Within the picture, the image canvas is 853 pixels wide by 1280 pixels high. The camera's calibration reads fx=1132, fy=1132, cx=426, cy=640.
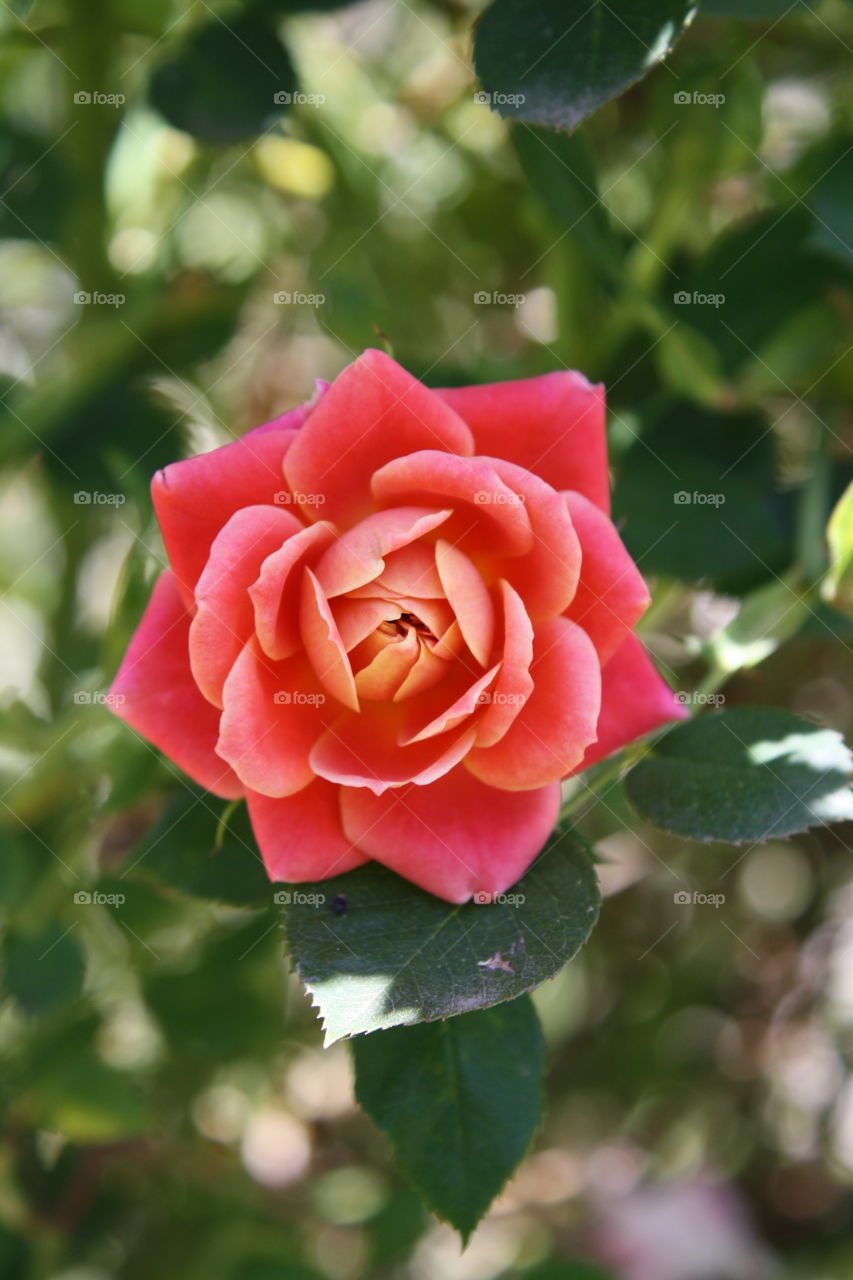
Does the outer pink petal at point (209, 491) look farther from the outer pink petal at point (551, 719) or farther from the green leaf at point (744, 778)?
the green leaf at point (744, 778)

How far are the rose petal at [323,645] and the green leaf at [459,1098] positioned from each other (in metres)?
0.20

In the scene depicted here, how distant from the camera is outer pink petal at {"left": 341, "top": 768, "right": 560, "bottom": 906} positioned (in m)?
0.53

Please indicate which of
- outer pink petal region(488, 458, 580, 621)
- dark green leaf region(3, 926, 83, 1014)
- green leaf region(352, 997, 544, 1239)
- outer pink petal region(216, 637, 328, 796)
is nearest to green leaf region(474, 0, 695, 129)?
outer pink petal region(488, 458, 580, 621)

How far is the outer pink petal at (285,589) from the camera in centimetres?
50

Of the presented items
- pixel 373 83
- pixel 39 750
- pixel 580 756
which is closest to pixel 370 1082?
pixel 580 756

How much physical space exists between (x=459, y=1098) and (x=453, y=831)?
0.50 feet

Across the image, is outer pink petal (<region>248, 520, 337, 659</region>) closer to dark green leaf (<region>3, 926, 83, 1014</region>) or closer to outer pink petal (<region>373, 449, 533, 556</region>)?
outer pink petal (<region>373, 449, 533, 556</region>)

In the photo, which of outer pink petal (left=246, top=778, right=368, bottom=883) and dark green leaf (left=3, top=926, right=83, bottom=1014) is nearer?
outer pink petal (left=246, top=778, right=368, bottom=883)

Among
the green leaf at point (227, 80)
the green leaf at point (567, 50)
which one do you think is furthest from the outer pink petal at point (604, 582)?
the green leaf at point (227, 80)

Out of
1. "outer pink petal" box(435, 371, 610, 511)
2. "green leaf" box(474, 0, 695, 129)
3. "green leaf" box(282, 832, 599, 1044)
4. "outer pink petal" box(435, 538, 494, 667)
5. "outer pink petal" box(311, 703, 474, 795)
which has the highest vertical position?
"green leaf" box(474, 0, 695, 129)

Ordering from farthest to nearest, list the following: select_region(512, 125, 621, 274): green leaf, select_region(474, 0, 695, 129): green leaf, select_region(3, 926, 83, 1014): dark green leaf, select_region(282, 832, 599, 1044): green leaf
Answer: select_region(3, 926, 83, 1014): dark green leaf
select_region(512, 125, 621, 274): green leaf
select_region(474, 0, 695, 129): green leaf
select_region(282, 832, 599, 1044): green leaf

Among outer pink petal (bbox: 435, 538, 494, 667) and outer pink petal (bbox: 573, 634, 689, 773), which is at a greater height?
outer pink petal (bbox: 435, 538, 494, 667)

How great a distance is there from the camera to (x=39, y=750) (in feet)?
2.71

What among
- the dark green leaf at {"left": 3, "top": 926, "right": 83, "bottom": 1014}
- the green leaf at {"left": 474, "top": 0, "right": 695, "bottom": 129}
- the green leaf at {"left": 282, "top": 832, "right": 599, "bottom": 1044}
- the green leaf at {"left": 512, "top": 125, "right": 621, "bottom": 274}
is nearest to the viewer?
the green leaf at {"left": 282, "top": 832, "right": 599, "bottom": 1044}
